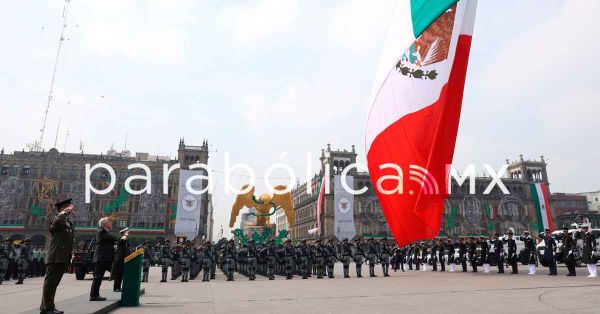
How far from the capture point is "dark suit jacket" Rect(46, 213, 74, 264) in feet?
19.0

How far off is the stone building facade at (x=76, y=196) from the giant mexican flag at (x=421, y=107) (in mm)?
51918

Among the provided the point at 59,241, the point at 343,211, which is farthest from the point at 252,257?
the point at 343,211

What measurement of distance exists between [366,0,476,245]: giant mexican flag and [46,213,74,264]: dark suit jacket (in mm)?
10693

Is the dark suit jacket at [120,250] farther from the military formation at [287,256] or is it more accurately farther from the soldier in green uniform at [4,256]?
the soldier in green uniform at [4,256]

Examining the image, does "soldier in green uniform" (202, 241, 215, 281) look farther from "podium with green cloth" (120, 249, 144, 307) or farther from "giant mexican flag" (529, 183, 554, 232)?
"giant mexican flag" (529, 183, 554, 232)

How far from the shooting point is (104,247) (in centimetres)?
793

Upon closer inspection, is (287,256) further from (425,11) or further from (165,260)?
(425,11)

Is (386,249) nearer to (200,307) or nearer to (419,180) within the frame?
(419,180)

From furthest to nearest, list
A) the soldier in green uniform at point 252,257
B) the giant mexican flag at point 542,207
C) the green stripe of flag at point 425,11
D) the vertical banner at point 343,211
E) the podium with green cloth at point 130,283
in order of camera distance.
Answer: the giant mexican flag at point 542,207 < the vertical banner at point 343,211 < the soldier in green uniform at point 252,257 < the green stripe of flag at point 425,11 < the podium with green cloth at point 130,283

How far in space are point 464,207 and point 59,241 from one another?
73.9 metres

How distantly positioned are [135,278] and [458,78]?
11.9m

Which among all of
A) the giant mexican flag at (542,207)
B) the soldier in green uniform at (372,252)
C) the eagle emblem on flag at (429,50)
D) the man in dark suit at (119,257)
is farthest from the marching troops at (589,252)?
the giant mexican flag at (542,207)

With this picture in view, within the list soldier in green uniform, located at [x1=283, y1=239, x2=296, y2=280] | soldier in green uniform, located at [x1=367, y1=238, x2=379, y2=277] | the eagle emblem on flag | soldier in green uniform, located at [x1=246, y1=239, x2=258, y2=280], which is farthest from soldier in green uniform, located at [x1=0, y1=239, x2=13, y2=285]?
the eagle emblem on flag

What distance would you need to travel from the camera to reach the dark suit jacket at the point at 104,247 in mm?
7806
